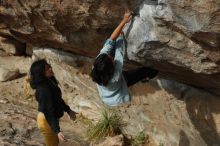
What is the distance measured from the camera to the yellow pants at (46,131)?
802 cm

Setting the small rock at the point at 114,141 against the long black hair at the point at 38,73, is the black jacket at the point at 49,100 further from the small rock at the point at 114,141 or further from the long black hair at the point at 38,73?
the small rock at the point at 114,141

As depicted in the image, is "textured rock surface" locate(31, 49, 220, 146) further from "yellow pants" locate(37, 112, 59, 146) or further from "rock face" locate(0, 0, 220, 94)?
"yellow pants" locate(37, 112, 59, 146)

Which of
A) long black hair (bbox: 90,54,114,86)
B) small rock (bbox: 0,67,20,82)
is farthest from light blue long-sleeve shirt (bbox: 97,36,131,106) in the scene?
small rock (bbox: 0,67,20,82)

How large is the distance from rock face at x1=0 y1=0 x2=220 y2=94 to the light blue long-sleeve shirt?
11.3 inches

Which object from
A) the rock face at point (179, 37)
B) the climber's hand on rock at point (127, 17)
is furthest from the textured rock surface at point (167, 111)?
the climber's hand on rock at point (127, 17)

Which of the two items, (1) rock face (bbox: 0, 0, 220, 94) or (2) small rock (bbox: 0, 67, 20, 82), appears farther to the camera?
(2) small rock (bbox: 0, 67, 20, 82)

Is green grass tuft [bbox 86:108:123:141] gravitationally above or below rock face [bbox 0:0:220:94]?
below

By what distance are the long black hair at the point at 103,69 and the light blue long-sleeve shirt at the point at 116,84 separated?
0.38 feet

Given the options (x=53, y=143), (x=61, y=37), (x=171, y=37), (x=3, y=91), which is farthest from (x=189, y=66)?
(x=3, y=91)

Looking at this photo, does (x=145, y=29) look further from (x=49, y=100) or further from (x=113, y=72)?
(x=49, y=100)

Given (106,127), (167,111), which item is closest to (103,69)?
(167,111)

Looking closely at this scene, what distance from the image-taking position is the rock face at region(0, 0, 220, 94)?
696 centimetres

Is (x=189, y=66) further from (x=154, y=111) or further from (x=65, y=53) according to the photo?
(x=65, y=53)

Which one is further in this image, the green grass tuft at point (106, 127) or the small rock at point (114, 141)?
the green grass tuft at point (106, 127)
